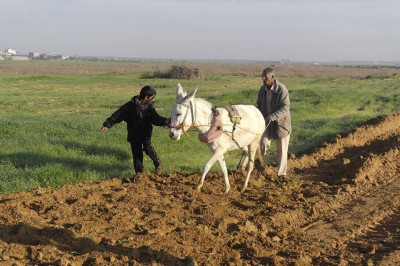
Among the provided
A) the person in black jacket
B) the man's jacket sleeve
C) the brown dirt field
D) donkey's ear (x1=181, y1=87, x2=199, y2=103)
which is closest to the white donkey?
donkey's ear (x1=181, y1=87, x2=199, y2=103)

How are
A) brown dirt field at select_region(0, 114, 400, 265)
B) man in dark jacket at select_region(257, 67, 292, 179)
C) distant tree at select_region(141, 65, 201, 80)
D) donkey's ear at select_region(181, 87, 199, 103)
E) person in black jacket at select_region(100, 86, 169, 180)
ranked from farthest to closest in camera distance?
distant tree at select_region(141, 65, 201, 80), man in dark jacket at select_region(257, 67, 292, 179), person in black jacket at select_region(100, 86, 169, 180), donkey's ear at select_region(181, 87, 199, 103), brown dirt field at select_region(0, 114, 400, 265)

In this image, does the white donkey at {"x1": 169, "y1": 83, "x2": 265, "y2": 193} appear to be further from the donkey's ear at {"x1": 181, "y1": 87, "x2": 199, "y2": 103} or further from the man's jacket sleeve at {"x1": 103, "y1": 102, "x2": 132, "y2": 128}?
the man's jacket sleeve at {"x1": 103, "y1": 102, "x2": 132, "y2": 128}

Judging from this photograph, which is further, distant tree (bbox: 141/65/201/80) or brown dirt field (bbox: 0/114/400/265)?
distant tree (bbox: 141/65/201/80)

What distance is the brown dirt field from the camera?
5484mm

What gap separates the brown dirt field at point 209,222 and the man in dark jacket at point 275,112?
0.62 m

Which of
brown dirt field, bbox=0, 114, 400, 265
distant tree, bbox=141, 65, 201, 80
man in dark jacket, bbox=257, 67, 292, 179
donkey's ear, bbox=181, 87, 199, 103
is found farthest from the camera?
distant tree, bbox=141, 65, 201, 80

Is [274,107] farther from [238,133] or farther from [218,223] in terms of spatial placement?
[218,223]

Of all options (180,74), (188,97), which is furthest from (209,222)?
(180,74)

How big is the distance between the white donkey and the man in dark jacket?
420 millimetres

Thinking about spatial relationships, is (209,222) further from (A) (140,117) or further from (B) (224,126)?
(A) (140,117)

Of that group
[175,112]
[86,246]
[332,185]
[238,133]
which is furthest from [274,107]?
[86,246]

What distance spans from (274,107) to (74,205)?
4.18 m

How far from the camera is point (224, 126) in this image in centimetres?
820

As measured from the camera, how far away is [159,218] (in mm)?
6691
